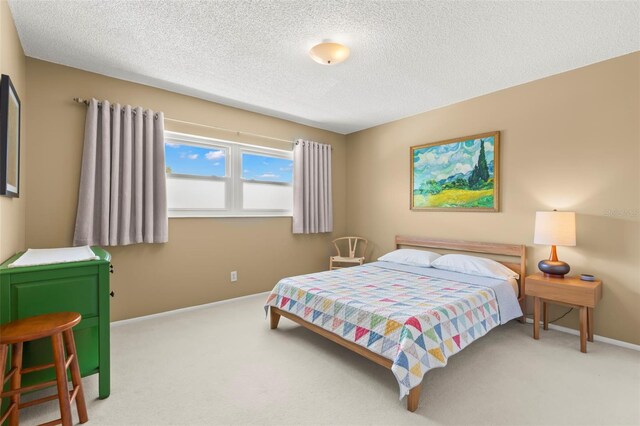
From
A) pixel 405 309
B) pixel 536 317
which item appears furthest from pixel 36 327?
pixel 536 317

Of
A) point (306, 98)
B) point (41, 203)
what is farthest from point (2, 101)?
point (306, 98)

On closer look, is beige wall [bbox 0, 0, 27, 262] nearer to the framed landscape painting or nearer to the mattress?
the mattress

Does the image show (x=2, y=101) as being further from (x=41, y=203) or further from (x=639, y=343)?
(x=639, y=343)

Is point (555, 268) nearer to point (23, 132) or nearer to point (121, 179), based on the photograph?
point (121, 179)

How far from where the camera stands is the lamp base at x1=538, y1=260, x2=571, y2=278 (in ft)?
9.48

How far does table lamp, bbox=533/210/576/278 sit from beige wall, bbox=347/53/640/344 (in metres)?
0.32

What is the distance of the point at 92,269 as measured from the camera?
1.99 m

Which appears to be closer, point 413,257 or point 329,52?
point 329,52

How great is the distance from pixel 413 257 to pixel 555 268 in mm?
1490

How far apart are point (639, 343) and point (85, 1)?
17.0 ft

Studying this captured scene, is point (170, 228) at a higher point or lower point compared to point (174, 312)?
higher

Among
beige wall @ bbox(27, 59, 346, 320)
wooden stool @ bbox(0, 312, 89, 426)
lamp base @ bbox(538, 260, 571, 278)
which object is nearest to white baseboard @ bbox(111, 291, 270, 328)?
beige wall @ bbox(27, 59, 346, 320)

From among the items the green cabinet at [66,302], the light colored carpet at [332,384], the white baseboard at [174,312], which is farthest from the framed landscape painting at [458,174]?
the green cabinet at [66,302]

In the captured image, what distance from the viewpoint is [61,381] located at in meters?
1.61
